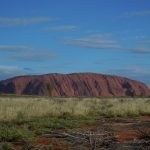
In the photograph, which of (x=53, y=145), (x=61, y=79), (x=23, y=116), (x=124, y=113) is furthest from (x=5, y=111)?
(x=61, y=79)

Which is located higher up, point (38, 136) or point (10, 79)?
point (10, 79)

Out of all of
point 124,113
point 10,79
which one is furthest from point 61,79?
point 124,113

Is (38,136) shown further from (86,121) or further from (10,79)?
(10,79)

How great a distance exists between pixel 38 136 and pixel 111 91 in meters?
158

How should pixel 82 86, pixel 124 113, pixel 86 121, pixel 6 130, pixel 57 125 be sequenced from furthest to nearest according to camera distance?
pixel 82 86, pixel 124 113, pixel 86 121, pixel 57 125, pixel 6 130

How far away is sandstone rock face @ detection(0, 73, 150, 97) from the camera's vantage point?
536 ft

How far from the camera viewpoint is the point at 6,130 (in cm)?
1523

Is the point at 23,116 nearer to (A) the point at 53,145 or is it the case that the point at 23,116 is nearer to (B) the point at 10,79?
(A) the point at 53,145

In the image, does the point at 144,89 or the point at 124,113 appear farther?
the point at 144,89

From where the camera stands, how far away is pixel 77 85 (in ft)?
559


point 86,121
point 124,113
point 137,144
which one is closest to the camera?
point 137,144

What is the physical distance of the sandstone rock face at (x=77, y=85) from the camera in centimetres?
16345

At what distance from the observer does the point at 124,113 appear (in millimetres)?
27312

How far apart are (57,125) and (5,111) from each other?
17.4ft
